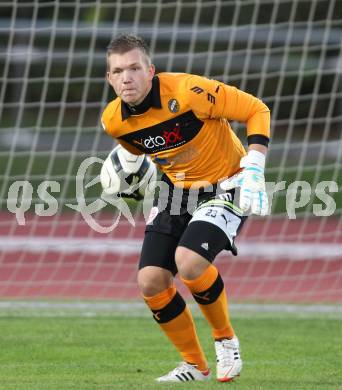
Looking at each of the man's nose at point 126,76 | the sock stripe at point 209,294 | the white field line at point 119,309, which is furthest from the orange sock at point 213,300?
the white field line at point 119,309

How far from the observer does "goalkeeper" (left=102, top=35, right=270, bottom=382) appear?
6711 mm

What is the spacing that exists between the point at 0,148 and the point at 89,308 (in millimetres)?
5206

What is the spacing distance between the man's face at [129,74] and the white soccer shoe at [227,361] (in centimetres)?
156

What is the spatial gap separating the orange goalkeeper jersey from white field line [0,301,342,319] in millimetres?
3802

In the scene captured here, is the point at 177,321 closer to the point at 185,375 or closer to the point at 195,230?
the point at 185,375

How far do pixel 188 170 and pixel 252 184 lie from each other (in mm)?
720

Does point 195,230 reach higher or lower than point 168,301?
higher

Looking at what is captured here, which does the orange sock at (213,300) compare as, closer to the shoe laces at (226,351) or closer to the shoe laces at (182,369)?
the shoe laces at (226,351)

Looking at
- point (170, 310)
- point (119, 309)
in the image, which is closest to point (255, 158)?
point (170, 310)

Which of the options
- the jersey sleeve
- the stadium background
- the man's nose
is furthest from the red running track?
the man's nose

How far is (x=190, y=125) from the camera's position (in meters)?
6.96

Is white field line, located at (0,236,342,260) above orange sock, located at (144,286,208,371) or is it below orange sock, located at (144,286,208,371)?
below

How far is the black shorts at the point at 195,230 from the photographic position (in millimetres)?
6680

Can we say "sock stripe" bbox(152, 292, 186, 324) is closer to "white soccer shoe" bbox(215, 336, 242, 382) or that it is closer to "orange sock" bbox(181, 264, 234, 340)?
"orange sock" bbox(181, 264, 234, 340)
